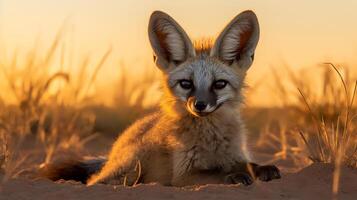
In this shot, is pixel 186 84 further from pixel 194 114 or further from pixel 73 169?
pixel 73 169

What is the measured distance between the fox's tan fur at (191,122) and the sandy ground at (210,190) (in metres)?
0.70

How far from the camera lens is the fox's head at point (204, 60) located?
18.3ft

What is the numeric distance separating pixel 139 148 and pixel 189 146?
0.51 metres

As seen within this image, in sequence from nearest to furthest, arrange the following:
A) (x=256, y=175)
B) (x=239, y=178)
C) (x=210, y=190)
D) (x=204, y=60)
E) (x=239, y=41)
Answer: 1. (x=210, y=190)
2. (x=239, y=178)
3. (x=256, y=175)
4. (x=204, y=60)
5. (x=239, y=41)

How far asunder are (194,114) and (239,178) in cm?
71

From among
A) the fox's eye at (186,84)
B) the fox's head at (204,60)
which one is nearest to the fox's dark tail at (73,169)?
the fox's head at (204,60)

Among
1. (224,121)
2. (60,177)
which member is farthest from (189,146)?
(60,177)

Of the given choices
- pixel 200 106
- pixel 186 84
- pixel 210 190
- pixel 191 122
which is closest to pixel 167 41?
pixel 186 84

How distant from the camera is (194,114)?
543 centimetres

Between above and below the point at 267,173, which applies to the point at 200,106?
above

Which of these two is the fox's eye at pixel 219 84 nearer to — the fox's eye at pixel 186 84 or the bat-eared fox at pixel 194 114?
the bat-eared fox at pixel 194 114

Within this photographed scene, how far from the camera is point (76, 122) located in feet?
33.0

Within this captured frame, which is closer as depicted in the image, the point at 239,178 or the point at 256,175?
the point at 239,178

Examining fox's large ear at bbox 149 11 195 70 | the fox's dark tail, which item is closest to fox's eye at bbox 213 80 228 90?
fox's large ear at bbox 149 11 195 70
